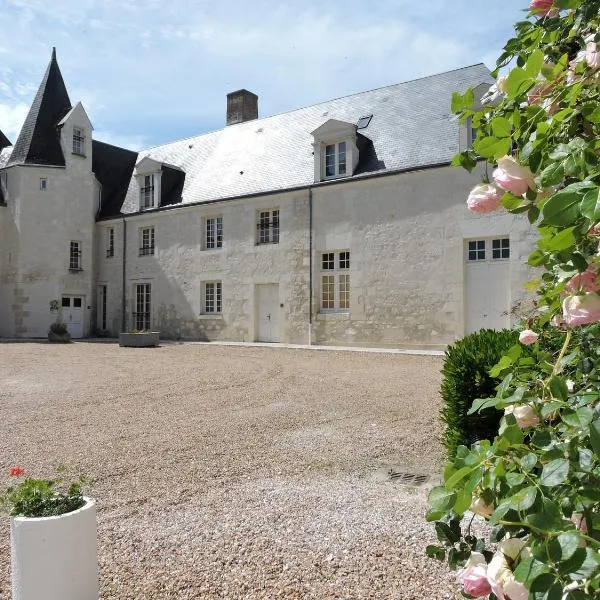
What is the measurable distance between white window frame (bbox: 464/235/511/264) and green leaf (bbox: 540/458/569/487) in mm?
13398

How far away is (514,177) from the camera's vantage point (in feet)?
3.65

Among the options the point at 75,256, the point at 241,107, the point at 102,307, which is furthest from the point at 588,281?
the point at 241,107

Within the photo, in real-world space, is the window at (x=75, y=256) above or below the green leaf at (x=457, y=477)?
above

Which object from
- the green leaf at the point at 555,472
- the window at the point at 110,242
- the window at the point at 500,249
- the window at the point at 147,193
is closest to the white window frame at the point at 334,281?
the window at the point at 500,249

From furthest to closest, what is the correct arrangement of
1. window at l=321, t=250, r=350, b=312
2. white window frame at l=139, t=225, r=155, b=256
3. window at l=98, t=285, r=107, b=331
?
window at l=98, t=285, r=107, b=331, white window frame at l=139, t=225, r=155, b=256, window at l=321, t=250, r=350, b=312

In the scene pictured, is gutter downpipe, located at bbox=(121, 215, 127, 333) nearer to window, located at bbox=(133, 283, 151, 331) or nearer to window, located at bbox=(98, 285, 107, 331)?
window, located at bbox=(133, 283, 151, 331)

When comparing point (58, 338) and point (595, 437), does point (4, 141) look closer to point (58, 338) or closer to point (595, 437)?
point (58, 338)

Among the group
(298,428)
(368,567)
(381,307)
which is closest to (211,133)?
(381,307)

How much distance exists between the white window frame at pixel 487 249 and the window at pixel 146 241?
37.5 feet

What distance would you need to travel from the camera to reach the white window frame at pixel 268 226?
17391mm

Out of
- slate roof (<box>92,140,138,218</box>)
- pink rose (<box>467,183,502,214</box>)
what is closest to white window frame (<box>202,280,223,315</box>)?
slate roof (<box>92,140,138,218</box>)

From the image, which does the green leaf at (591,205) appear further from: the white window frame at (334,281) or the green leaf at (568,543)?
the white window frame at (334,281)

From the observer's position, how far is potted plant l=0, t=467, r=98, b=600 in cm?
226

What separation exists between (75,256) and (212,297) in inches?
247
